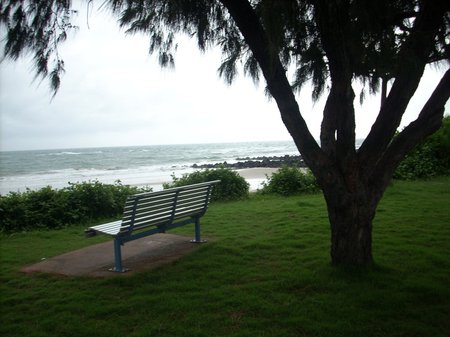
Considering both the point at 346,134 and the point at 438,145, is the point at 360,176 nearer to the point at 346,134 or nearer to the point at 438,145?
the point at 346,134

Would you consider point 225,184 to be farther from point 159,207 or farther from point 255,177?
point 255,177

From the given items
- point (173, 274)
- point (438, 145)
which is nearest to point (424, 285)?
point (173, 274)

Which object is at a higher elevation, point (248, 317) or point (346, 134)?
point (346, 134)

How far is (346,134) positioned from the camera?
13.3 feet

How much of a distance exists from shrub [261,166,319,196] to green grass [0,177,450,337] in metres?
4.77

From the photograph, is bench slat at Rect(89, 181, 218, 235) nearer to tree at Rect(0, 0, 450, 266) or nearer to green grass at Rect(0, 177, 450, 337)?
green grass at Rect(0, 177, 450, 337)

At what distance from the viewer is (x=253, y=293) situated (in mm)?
3820

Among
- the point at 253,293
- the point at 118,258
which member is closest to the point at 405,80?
the point at 253,293

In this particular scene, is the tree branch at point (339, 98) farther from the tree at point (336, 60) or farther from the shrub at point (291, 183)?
the shrub at point (291, 183)

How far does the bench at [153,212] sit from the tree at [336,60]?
5.22ft

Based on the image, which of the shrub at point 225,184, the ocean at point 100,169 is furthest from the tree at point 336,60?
the ocean at point 100,169

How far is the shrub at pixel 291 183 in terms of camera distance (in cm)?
1099

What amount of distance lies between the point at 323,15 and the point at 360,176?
5.31 feet

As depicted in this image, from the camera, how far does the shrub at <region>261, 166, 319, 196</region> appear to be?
36.1ft
